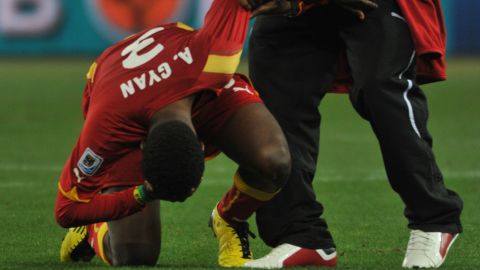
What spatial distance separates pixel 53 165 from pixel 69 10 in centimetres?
1084

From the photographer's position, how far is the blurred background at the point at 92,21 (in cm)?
1873

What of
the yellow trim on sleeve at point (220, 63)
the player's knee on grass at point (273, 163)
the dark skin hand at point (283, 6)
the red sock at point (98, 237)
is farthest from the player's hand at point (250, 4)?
the red sock at point (98, 237)

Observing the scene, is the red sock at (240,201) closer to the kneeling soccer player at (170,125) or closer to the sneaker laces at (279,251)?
the kneeling soccer player at (170,125)

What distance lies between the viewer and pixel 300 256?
16.8ft

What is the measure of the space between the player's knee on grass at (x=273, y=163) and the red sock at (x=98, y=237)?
83 cm

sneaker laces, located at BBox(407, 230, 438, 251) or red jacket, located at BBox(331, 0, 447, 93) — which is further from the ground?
red jacket, located at BBox(331, 0, 447, 93)

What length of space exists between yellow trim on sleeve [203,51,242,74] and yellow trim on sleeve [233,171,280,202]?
0.49 metres

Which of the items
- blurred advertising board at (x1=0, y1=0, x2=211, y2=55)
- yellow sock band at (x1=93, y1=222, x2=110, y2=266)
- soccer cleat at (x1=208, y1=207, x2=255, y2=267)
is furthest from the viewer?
blurred advertising board at (x1=0, y1=0, x2=211, y2=55)

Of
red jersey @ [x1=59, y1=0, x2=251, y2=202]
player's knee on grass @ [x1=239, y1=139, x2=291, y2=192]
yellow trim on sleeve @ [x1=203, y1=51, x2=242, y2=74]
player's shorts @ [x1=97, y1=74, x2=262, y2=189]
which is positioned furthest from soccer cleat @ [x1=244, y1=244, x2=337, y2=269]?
yellow trim on sleeve @ [x1=203, y1=51, x2=242, y2=74]

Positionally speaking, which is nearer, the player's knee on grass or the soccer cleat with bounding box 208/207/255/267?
the player's knee on grass

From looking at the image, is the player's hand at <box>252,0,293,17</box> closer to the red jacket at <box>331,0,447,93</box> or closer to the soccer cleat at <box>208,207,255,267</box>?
the red jacket at <box>331,0,447,93</box>

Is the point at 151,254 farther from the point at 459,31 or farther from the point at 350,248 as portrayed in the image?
the point at 459,31

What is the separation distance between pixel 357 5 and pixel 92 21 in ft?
47.6

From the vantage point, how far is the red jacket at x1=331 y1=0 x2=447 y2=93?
16.8 feet
